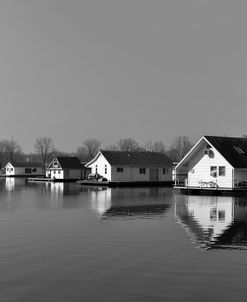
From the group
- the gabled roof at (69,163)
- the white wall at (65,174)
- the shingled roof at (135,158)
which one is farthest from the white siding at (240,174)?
the white wall at (65,174)

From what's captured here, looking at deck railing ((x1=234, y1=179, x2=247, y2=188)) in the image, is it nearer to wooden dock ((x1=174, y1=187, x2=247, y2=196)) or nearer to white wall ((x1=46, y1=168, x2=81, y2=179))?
wooden dock ((x1=174, y1=187, x2=247, y2=196))

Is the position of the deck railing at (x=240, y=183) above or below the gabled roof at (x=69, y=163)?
below

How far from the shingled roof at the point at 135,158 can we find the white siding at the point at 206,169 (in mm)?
22591

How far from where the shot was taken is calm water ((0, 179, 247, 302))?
12031 millimetres

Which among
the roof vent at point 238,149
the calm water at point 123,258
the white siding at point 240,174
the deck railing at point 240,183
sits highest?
the roof vent at point 238,149

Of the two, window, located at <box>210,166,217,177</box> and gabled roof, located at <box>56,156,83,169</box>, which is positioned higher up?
gabled roof, located at <box>56,156,83,169</box>

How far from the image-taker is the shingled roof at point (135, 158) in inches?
2960

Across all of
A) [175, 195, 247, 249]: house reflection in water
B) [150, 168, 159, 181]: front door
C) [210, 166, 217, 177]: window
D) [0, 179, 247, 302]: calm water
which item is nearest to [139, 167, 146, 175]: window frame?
[150, 168, 159, 181]: front door

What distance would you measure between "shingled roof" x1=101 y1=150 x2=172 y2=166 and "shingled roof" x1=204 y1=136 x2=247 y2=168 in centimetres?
2499

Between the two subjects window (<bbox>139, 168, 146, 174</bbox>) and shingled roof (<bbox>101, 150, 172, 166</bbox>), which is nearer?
shingled roof (<bbox>101, 150, 172, 166</bbox>)

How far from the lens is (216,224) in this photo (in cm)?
2423

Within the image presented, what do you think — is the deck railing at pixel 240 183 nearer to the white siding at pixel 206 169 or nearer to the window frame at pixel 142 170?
the white siding at pixel 206 169

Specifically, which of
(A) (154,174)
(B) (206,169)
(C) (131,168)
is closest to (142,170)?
(C) (131,168)

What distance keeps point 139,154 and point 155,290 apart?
6781cm
